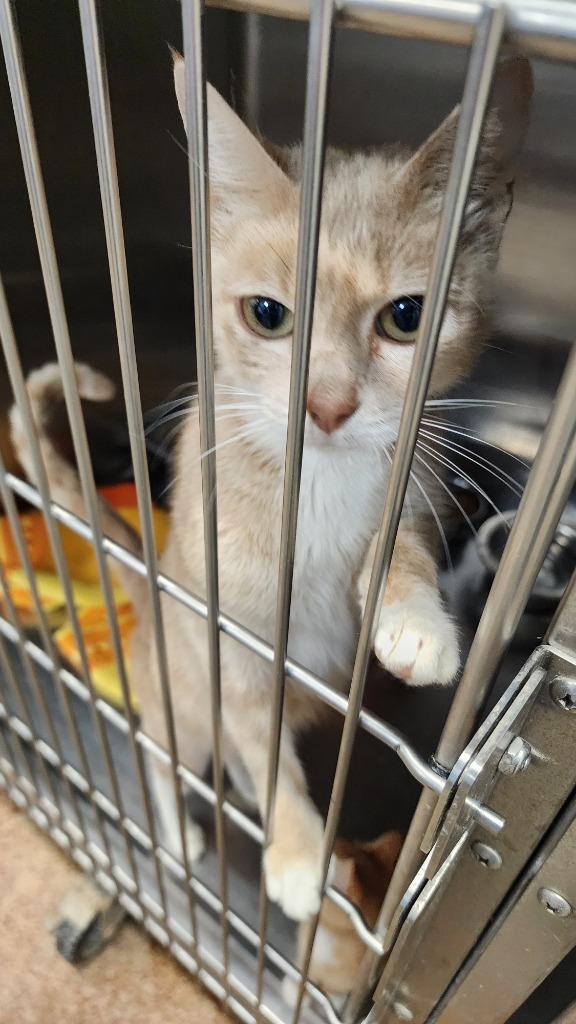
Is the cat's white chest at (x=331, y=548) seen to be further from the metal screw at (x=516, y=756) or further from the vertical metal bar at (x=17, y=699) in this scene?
the vertical metal bar at (x=17, y=699)

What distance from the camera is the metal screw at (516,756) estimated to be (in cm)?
36

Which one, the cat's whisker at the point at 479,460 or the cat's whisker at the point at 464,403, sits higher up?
the cat's whisker at the point at 464,403

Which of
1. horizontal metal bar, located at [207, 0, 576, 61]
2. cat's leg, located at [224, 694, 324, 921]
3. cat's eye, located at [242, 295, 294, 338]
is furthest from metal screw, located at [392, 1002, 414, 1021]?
horizontal metal bar, located at [207, 0, 576, 61]

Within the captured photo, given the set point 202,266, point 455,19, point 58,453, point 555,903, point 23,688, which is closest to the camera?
point 455,19

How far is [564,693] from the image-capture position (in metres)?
0.34

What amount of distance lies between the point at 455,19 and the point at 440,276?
0.24ft

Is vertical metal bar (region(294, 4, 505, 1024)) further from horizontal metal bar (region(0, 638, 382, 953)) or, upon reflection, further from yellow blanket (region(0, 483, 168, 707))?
yellow blanket (region(0, 483, 168, 707))

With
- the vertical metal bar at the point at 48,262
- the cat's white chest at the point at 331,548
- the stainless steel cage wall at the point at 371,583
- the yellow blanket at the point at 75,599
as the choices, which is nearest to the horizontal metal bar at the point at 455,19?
the stainless steel cage wall at the point at 371,583

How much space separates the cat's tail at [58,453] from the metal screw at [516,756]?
1.01 ft

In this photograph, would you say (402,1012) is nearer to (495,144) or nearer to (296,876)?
(296,876)

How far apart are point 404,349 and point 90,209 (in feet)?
0.74

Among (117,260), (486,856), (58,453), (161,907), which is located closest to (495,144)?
(117,260)

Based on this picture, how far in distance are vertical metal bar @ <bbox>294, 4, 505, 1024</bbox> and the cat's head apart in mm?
78

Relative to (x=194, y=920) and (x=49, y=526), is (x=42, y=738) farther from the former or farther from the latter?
(x=49, y=526)
